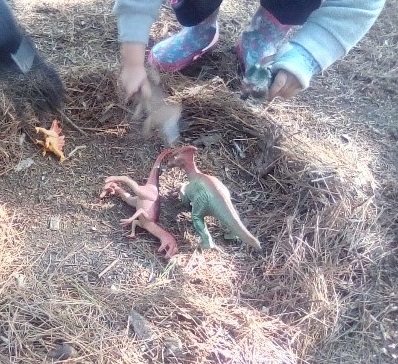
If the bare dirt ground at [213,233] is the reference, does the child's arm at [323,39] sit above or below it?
above

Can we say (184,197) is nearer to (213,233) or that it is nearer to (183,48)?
(213,233)

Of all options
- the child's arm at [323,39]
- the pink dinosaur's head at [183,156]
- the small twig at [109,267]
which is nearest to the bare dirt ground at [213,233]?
the small twig at [109,267]

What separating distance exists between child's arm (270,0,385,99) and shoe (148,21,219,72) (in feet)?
1.62

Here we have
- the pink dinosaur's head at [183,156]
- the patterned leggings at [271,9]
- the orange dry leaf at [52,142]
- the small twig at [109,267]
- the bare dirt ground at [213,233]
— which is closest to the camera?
the bare dirt ground at [213,233]

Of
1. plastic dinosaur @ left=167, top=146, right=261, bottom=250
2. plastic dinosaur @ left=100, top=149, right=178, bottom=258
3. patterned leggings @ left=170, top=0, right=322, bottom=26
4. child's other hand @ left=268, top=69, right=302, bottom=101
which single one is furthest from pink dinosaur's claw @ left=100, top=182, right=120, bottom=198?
patterned leggings @ left=170, top=0, right=322, bottom=26

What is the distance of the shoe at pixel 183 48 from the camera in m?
2.02

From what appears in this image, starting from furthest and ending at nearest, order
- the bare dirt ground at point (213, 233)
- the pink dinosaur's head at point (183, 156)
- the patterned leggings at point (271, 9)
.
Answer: the patterned leggings at point (271, 9)
the pink dinosaur's head at point (183, 156)
the bare dirt ground at point (213, 233)

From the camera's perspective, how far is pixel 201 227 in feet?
4.97

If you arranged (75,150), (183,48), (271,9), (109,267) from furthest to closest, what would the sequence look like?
1. (183,48)
2. (271,9)
3. (75,150)
4. (109,267)

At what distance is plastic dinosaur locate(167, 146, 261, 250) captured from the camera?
4.80ft

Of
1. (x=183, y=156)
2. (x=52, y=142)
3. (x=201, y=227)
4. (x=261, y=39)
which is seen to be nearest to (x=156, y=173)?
(x=183, y=156)

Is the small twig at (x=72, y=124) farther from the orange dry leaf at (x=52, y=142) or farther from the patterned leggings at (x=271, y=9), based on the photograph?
the patterned leggings at (x=271, y=9)

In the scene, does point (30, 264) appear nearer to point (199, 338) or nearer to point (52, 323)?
point (52, 323)

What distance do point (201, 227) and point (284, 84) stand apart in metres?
0.44
